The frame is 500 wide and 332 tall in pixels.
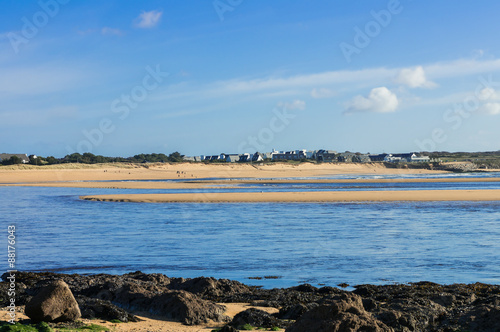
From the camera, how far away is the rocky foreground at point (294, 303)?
7.72 m

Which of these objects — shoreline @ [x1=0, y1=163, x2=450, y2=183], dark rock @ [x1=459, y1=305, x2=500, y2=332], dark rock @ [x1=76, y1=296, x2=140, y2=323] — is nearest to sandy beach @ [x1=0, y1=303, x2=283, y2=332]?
dark rock @ [x1=76, y1=296, x2=140, y2=323]

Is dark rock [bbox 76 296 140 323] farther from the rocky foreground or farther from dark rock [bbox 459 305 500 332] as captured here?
dark rock [bbox 459 305 500 332]

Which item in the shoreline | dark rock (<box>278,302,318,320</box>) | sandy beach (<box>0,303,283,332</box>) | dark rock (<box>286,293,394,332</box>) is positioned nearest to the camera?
dark rock (<box>286,293,394,332</box>)

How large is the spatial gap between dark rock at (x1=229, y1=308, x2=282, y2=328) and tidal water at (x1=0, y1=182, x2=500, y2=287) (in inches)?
130

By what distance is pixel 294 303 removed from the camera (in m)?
10.5

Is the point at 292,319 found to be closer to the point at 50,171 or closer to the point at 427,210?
the point at 427,210

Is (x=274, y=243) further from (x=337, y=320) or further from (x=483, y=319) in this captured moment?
(x=337, y=320)

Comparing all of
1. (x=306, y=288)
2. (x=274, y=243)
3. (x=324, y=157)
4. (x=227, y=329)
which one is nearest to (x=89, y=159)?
(x=324, y=157)

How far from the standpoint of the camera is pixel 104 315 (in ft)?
30.5

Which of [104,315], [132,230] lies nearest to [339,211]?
[132,230]

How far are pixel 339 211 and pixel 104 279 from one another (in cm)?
1914

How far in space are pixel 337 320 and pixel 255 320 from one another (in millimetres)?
2167

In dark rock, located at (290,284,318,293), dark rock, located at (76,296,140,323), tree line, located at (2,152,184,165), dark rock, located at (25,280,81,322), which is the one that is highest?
tree line, located at (2,152,184,165)

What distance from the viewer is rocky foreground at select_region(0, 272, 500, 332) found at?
25.3 feet
